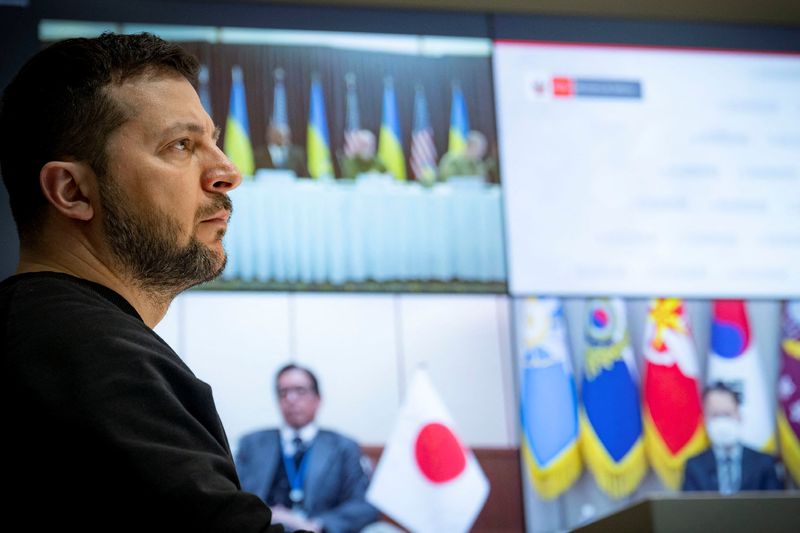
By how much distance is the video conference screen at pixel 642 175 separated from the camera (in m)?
4.59

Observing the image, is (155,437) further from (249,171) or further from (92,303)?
(249,171)

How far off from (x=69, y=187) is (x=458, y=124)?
3241 millimetres

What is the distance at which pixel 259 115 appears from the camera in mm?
4508

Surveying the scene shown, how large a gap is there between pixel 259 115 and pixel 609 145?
4.65 feet

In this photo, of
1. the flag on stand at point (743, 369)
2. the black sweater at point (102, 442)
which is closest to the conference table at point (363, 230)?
the flag on stand at point (743, 369)

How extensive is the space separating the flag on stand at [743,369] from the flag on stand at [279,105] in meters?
1.88

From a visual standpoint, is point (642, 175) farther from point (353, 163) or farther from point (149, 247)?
point (149, 247)

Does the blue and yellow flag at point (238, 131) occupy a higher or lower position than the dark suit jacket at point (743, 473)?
higher

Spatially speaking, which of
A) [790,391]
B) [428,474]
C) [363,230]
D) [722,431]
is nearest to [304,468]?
[428,474]

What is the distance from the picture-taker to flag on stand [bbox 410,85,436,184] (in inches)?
179

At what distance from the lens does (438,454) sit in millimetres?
4246

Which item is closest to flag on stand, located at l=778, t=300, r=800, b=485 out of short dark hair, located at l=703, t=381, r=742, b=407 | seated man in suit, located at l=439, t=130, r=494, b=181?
short dark hair, located at l=703, t=381, r=742, b=407

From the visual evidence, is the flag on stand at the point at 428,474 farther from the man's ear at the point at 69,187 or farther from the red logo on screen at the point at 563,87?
the man's ear at the point at 69,187

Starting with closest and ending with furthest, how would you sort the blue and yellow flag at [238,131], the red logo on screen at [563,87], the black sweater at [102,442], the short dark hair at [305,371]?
the black sweater at [102,442]
the short dark hair at [305,371]
the blue and yellow flag at [238,131]
the red logo on screen at [563,87]
